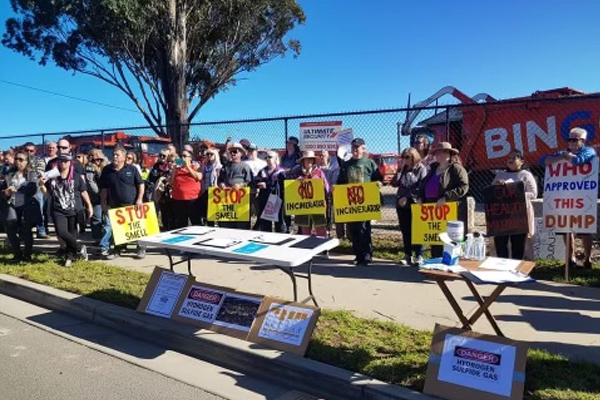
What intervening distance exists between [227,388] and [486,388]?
1.92 meters

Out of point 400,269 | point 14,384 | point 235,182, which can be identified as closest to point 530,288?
point 400,269

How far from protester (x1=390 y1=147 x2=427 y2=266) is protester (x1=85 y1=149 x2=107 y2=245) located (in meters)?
5.15

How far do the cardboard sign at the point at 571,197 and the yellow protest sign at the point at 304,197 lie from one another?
3.28m

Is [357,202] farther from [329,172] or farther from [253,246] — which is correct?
[253,246]

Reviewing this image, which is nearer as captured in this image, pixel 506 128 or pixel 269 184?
pixel 269 184

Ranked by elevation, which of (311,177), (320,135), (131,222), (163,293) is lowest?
(163,293)

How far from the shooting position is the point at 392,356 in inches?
156

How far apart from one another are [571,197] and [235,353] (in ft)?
15.6

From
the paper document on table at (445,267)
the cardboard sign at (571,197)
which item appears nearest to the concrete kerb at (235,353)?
the paper document on table at (445,267)

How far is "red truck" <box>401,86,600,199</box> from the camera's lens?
13.1 meters

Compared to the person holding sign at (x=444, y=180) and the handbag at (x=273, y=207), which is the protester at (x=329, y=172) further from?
the person holding sign at (x=444, y=180)

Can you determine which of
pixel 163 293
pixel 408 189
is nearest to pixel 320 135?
pixel 408 189

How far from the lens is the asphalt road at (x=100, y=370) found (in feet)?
12.2

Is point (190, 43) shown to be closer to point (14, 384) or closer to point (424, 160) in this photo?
point (424, 160)
